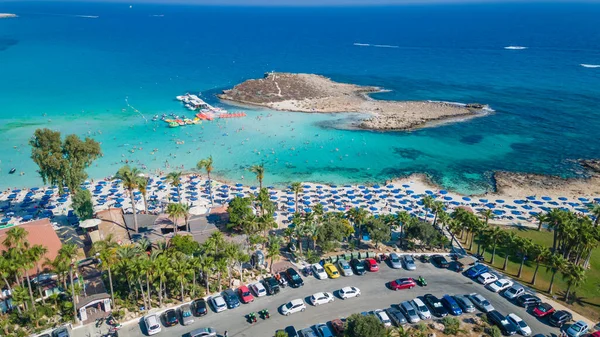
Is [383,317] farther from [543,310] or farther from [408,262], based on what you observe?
[543,310]

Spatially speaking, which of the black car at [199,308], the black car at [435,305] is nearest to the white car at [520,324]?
the black car at [435,305]

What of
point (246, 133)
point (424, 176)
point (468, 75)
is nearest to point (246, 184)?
point (246, 133)

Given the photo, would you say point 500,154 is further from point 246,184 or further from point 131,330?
point 131,330

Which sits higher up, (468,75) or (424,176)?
(468,75)

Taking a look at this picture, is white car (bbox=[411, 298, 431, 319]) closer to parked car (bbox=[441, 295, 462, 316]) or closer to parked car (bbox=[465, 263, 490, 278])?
parked car (bbox=[441, 295, 462, 316])

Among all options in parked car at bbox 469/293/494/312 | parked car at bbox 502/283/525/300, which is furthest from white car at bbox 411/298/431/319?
parked car at bbox 502/283/525/300

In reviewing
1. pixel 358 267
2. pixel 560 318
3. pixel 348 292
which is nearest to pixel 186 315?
pixel 348 292
